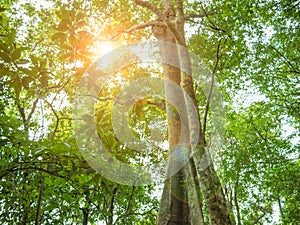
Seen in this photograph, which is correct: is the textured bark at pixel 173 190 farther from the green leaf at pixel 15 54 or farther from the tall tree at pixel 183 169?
the green leaf at pixel 15 54

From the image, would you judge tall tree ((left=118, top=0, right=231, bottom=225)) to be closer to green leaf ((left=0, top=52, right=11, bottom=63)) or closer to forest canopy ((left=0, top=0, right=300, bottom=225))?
forest canopy ((left=0, top=0, right=300, bottom=225))

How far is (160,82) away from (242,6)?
21.8 ft

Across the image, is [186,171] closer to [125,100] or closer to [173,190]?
[173,190]

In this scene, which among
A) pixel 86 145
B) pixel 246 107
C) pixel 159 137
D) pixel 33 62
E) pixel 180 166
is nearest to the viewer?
pixel 33 62

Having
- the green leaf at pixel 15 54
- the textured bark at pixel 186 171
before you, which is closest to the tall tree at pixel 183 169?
the textured bark at pixel 186 171

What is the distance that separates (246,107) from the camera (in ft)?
53.2

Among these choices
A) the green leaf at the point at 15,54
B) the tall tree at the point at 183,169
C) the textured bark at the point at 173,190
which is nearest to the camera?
the green leaf at the point at 15,54

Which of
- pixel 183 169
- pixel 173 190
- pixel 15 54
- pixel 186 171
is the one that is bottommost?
pixel 15 54

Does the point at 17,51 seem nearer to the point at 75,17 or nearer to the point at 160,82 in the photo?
the point at 75,17

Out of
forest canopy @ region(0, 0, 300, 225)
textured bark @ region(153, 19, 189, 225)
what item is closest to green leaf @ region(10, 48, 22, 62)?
forest canopy @ region(0, 0, 300, 225)

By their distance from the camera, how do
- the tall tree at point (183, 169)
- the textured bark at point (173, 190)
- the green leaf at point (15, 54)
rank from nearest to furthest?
the green leaf at point (15, 54) < the tall tree at point (183, 169) < the textured bark at point (173, 190)

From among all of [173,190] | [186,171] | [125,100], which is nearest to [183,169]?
[173,190]

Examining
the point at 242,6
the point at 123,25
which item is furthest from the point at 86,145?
the point at 123,25

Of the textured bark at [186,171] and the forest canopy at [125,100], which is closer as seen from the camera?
the forest canopy at [125,100]
